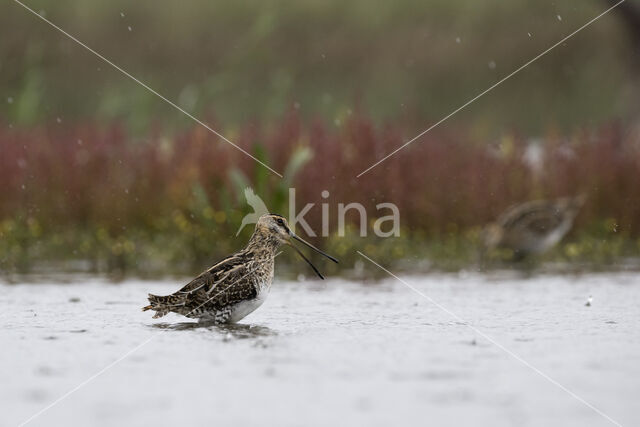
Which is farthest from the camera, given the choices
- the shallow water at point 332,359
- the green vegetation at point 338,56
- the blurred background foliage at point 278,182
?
the green vegetation at point 338,56

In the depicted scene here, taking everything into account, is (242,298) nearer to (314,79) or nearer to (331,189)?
(331,189)

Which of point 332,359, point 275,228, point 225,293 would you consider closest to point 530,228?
point 275,228

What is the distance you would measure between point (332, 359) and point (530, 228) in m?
7.68

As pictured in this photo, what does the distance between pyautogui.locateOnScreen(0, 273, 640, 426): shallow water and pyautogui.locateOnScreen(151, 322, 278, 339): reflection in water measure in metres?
0.02

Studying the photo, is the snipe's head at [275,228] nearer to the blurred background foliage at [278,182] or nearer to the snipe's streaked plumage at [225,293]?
the snipe's streaked plumage at [225,293]

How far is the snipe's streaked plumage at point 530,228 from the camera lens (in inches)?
620

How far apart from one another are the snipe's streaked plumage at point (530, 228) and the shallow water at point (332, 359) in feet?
9.49

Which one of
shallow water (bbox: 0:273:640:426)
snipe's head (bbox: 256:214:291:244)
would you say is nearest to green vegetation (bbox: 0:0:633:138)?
shallow water (bbox: 0:273:640:426)

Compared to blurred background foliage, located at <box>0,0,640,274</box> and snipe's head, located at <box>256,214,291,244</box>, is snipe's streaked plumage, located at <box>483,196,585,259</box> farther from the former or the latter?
snipe's head, located at <box>256,214,291,244</box>

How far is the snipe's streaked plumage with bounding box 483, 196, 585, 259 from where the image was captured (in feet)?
51.6

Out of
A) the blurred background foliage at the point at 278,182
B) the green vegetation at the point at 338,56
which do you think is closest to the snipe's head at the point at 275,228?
the blurred background foliage at the point at 278,182

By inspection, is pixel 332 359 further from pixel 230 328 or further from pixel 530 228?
pixel 530 228

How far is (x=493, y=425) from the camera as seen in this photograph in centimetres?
663

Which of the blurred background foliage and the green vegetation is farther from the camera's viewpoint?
the green vegetation
